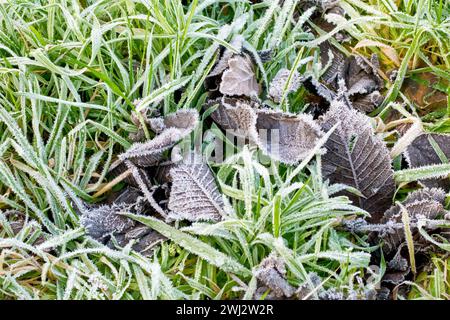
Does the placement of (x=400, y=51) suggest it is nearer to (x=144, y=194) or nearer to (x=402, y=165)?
(x=402, y=165)

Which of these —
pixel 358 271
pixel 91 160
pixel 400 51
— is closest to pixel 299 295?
pixel 358 271

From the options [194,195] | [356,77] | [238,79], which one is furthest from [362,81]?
[194,195]

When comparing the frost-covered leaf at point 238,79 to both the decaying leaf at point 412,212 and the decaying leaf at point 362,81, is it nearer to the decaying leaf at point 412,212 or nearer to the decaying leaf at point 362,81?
the decaying leaf at point 362,81

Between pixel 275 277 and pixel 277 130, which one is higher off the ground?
pixel 277 130

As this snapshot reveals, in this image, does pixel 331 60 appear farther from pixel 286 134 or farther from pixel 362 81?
pixel 286 134

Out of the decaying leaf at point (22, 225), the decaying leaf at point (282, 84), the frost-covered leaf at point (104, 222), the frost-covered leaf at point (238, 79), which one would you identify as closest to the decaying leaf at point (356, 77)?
the decaying leaf at point (282, 84)
